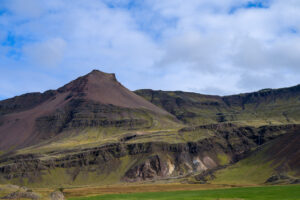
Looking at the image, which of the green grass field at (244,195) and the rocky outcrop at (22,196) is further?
the rocky outcrop at (22,196)

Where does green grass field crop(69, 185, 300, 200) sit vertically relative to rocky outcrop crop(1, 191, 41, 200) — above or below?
below

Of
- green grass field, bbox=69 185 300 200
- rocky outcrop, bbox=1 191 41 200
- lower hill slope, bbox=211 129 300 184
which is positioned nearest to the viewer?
green grass field, bbox=69 185 300 200

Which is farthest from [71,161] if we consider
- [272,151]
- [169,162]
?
[272,151]

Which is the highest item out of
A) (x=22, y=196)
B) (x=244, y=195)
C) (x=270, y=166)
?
(x=270, y=166)

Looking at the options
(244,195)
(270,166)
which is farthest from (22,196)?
(270,166)

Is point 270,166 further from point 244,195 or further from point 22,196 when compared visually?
point 22,196

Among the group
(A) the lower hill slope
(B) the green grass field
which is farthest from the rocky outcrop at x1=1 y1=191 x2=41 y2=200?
(A) the lower hill slope

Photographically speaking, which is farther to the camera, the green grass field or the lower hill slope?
the lower hill slope

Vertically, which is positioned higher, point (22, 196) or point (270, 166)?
point (270, 166)

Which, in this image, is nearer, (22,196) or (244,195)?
(244,195)

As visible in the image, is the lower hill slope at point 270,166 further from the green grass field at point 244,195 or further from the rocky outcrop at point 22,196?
the rocky outcrop at point 22,196

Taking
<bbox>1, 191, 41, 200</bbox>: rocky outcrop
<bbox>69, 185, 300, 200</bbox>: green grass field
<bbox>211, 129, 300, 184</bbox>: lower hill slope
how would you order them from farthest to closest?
<bbox>211, 129, 300, 184</bbox>: lower hill slope
<bbox>1, 191, 41, 200</bbox>: rocky outcrop
<bbox>69, 185, 300, 200</bbox>: green grass field

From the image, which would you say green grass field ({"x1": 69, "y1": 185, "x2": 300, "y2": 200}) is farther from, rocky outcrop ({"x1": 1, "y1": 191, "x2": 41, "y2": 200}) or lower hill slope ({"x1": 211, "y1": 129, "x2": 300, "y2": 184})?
lower hill slope ({"x1": 211, "y1": 129, "x2": 300, "y2": 184})

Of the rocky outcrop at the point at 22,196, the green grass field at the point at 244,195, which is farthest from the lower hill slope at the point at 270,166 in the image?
the rocky outcrop at the point at 22,196
